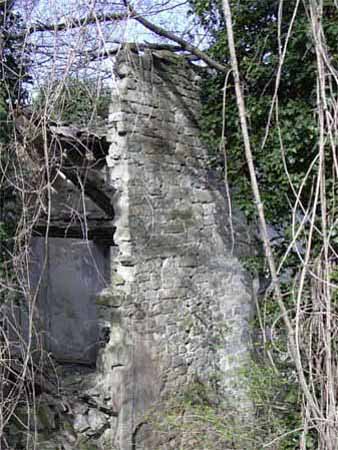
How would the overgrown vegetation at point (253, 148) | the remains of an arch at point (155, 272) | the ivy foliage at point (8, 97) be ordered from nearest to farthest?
the overgrown vegetation at point (253, 148) → the ivy foliage at point (8, 97) → the remains of an arch at point (155, 272)

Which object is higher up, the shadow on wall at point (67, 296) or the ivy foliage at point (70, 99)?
the ivy foliage at point (70, 99)

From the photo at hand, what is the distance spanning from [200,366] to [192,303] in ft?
2.02

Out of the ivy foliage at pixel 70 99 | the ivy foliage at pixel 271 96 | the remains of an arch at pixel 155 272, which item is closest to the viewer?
the ivy foliage at pixel 70 99

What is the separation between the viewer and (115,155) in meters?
4.77

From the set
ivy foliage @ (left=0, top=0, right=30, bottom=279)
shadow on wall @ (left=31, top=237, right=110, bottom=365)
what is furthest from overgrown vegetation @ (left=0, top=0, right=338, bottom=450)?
shadow on wall @ (left=31, top=237, right=110, bottom=365)

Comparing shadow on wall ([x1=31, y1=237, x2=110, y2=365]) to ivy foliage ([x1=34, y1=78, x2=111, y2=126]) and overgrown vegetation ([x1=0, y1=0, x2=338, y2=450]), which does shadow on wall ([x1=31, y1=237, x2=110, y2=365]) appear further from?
overgrown vegetation ([x1=0, y1=0, x2=338, y2=450])

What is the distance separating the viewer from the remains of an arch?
4707 mm

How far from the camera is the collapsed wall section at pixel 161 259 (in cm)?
471

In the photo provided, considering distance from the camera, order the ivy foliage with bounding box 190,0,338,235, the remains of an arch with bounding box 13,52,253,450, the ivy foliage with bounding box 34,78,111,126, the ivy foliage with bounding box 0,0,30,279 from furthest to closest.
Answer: the remains of an arch with bounding box 13,52,253,450
the ivy foliage with bounding box 190,0,338,235
the ivy foliage with bounding box 0,0,30,279
the ivy foliage with bounding box 34,78,111,126

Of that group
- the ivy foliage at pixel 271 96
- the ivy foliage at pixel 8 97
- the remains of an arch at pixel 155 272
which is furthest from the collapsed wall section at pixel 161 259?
the ivy foliage at pixel 8 97

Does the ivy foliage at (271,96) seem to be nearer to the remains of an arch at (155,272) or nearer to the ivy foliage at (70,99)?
the remains of an arch at (155,272)

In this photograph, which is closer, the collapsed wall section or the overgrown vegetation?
the overgrown vegetation

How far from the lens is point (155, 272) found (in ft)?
16.3

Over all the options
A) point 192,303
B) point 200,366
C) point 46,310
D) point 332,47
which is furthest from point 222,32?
point 46,310
